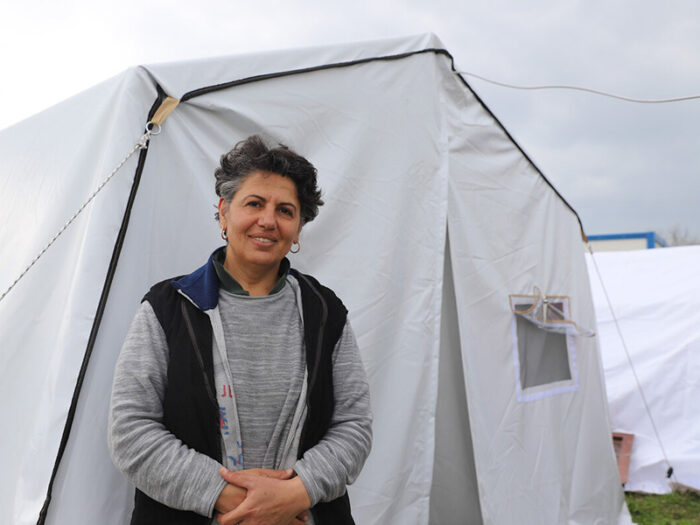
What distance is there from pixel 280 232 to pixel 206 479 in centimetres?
53

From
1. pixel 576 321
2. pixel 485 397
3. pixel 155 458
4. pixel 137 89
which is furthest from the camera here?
pixel 576 321

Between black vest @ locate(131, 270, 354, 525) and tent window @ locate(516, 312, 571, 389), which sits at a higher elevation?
tent window @ locate(516, 312, 571, 389)

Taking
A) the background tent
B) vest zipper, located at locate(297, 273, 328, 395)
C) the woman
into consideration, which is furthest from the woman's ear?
the background tent

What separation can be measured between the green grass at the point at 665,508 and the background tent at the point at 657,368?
0.09m

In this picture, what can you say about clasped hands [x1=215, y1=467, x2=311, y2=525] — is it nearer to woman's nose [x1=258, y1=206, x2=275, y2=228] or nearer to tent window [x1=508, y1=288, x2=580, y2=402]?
woman's nose [x1=258, y1=206, x2=275, y2=228]

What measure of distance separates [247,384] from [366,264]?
966 millimetres

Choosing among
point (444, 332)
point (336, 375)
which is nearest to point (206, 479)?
point (336, 375)

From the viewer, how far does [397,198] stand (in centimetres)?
223

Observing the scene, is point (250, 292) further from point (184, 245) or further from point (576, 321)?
point (576, 321)

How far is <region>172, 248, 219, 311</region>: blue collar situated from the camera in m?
1.25

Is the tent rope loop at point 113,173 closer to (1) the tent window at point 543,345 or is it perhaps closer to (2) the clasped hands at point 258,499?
(2) the clasped hands at point 258,499

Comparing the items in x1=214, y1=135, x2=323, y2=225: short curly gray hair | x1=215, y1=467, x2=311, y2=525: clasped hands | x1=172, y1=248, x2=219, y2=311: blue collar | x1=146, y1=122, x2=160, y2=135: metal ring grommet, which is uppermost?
x1=146, y1=122, x2=160, y2=135: metal ring grommet

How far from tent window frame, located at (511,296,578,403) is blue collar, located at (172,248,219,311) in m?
1.88

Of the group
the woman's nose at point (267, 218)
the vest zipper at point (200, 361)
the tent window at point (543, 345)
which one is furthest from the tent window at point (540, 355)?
the vest zipper at point (200, 361)
